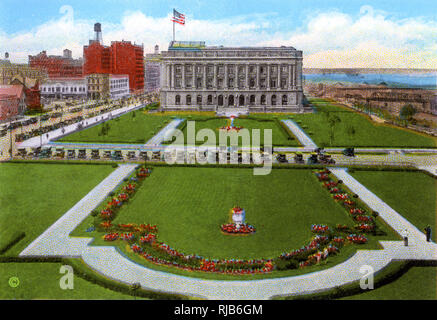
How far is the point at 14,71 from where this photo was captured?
142 m

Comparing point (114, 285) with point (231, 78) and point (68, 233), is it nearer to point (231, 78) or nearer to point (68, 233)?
point (68, 233)

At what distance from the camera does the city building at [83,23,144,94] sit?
169250 millimetres

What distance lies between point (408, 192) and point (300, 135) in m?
35.7

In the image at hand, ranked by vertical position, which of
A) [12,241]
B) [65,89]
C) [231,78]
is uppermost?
[231,78]

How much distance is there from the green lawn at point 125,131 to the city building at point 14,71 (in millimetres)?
44674

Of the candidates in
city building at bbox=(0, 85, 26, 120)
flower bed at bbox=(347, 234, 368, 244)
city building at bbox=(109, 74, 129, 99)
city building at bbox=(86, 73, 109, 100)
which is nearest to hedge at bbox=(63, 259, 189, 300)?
flower bed at bbox=(347, 234, 368, 244)

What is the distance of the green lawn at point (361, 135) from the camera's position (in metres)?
69.9

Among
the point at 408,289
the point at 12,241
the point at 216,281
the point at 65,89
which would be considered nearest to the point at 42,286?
the point at 12,241

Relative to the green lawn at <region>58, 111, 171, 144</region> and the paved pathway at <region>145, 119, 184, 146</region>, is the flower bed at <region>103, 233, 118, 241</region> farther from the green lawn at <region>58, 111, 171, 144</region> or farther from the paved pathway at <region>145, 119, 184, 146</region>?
the green lawn at <region>58, 111, 171, 144</region>

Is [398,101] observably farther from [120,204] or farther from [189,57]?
[120,204]

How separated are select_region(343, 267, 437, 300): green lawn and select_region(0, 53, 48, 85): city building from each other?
119216 millimetres

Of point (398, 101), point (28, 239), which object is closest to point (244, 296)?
point (28, 239)
